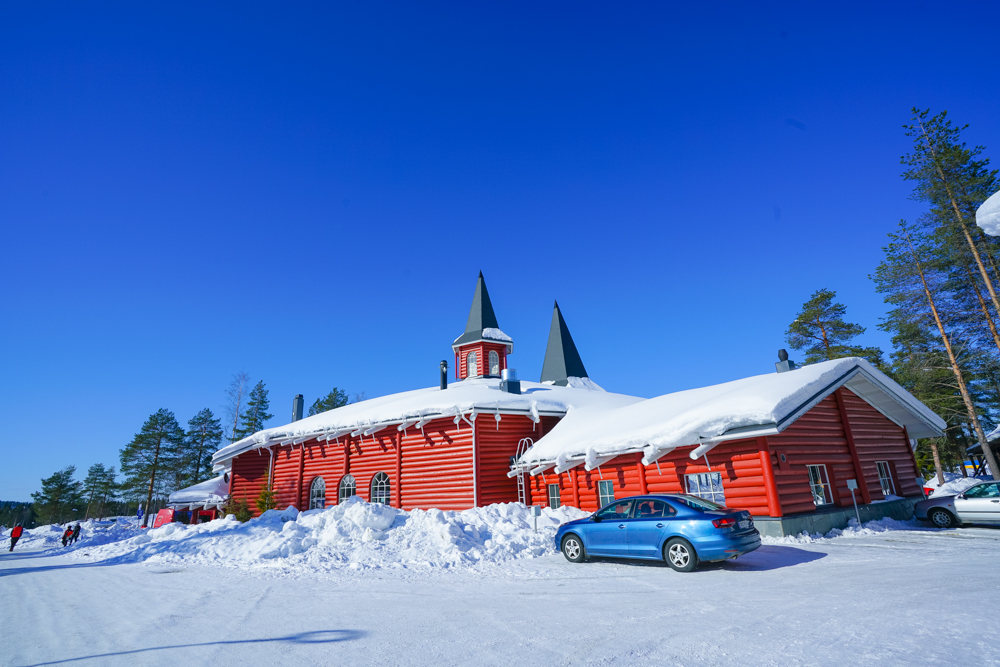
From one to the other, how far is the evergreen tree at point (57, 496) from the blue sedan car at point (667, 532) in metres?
85.4

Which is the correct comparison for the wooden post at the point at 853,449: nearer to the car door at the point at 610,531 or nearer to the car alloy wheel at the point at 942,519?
the car alloy wheel at the point at 942,519

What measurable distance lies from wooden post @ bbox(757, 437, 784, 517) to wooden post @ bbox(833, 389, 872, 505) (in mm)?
5121

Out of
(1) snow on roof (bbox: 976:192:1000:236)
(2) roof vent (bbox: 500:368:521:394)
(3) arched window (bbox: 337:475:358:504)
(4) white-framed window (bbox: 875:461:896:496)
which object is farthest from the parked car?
(3) arched window (bbox: 337:475:358:504)

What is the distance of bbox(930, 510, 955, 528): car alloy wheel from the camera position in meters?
14.8

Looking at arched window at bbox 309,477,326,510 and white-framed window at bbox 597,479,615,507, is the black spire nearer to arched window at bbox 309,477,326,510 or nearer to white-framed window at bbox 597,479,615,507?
arched window at bbox 309,477,326,510

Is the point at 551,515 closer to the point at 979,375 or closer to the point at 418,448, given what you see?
the point at 418,448

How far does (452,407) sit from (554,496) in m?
5.37

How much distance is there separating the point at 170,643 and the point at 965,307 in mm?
37096

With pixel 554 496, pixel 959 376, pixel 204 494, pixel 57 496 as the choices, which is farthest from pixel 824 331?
pixel 57 496

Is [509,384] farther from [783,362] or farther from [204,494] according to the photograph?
[204,494]

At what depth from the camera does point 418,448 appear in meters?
21.5

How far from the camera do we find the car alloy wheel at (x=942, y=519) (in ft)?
48.6

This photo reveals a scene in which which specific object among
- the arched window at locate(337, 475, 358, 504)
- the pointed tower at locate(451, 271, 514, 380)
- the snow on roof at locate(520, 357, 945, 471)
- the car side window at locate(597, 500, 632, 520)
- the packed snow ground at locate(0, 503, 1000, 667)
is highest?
the pointed tower at locate(451, 271, 514, 380)

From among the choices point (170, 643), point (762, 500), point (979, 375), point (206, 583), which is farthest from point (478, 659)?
point (979, 375)
